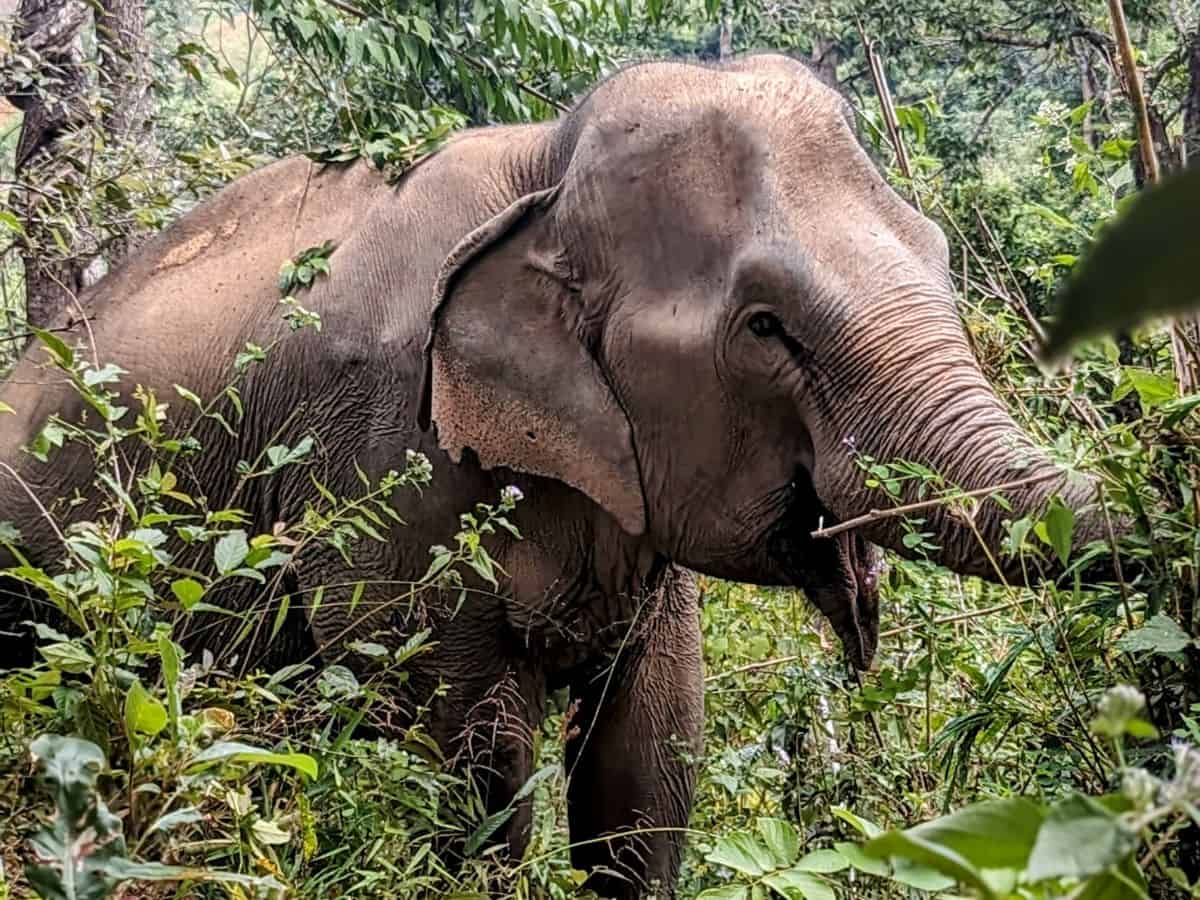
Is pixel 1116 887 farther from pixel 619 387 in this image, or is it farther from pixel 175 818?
pixel 619 387

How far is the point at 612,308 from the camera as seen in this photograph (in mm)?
3330

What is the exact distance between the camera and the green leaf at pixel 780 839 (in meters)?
2.58

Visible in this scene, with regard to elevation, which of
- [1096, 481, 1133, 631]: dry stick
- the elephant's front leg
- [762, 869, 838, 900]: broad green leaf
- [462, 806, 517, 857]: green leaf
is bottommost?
the elephant's front leg

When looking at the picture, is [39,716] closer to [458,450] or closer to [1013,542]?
[458,450]

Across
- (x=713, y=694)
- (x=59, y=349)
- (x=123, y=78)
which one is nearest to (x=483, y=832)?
(x=59, y=349)

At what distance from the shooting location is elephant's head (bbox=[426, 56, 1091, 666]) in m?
2.98

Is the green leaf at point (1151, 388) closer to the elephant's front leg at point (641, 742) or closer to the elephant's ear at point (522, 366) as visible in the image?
the elephant's ear at point (522, 366)

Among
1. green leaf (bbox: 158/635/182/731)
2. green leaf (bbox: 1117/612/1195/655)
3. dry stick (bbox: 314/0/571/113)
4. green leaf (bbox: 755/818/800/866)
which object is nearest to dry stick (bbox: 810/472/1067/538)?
green leaf (bbox: 1117/612/1195/655)

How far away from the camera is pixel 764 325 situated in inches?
123

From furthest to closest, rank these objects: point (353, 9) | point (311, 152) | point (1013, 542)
Answer: point (353, 9) < point (311, 152) < point (1013, 542)

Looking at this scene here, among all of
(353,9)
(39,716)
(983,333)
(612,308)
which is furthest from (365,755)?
Answer: (353,9)

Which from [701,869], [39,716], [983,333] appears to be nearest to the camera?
[39,716]

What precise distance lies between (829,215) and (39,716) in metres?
1.66

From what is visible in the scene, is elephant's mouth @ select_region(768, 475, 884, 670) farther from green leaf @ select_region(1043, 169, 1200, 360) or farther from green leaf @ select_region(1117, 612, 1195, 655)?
green leaf @ select_region(1043, 169, 1200, 360)
